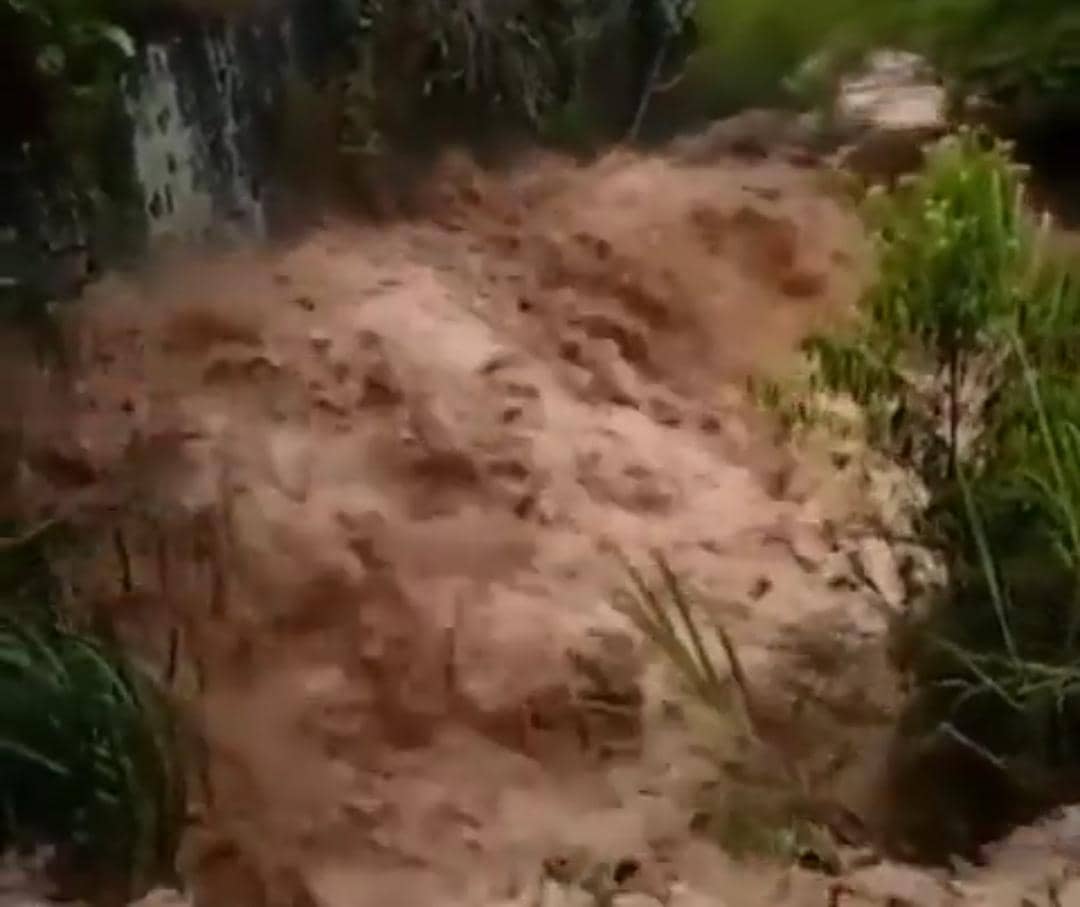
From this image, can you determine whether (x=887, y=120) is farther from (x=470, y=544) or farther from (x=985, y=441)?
(x=985, y=441)

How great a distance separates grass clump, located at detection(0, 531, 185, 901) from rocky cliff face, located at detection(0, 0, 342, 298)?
3.45 feet

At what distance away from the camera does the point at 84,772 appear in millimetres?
1812

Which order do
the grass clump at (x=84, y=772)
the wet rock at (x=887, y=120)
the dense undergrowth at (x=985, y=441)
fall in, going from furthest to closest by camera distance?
the wet rock at (x=887, y=120), the dense undergrowth at (x=985, y=441), the grass clump at (x=84, y=772)

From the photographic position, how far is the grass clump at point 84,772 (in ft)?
5.90

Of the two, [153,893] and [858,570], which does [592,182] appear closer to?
[858,570]

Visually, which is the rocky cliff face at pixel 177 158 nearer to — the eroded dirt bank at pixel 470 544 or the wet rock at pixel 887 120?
the eroded dirt bank at pixel 470 544

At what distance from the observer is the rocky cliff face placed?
2871mm

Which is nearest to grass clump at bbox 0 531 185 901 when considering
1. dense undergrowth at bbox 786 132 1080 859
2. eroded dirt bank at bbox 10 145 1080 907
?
eroded dirt bank at bbox 10 145 1080 907

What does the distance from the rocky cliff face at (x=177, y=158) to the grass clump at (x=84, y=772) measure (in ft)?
3.45

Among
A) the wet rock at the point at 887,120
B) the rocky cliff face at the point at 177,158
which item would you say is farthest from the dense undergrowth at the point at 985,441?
the wet rock at the point at 887,120

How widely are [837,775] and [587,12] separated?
7.12 ft

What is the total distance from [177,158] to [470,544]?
98 cm

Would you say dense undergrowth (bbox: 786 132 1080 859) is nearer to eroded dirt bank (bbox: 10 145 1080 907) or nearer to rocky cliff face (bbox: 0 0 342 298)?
eroded dirt bank (bbox: 10 145 1080 907)

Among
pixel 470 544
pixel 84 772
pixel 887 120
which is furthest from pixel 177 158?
pixel 84 772
